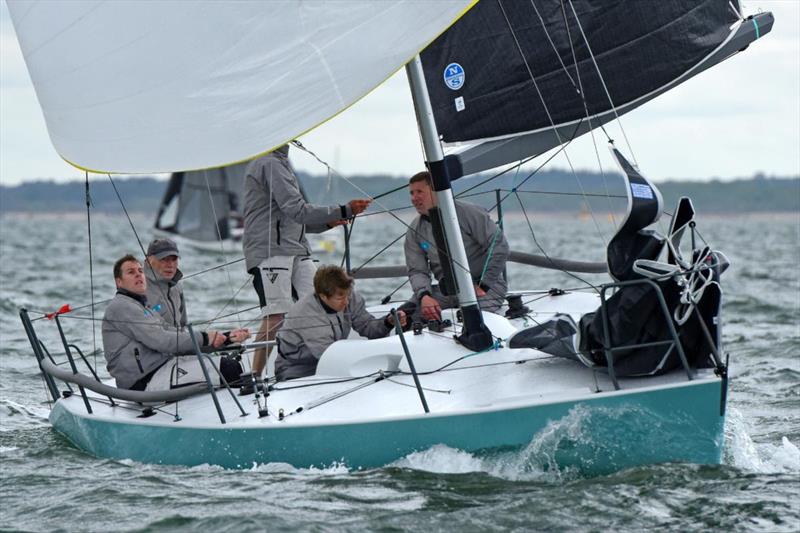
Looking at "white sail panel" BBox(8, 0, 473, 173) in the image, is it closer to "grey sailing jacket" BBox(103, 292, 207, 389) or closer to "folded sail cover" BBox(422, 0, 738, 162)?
"grey sailing jacket" BBox(103, 292, 207, 389)

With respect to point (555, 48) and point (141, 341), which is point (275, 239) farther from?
point (555, 48)

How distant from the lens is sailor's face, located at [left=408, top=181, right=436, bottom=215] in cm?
768

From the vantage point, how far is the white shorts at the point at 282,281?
26.0 ft

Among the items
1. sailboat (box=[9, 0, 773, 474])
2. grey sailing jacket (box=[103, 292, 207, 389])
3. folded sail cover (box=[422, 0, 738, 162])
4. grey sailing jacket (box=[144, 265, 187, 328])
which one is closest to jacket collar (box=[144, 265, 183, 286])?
grey sailing jacket (box=[144, 265, 187, 328])

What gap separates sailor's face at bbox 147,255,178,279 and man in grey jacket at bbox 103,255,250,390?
13cm

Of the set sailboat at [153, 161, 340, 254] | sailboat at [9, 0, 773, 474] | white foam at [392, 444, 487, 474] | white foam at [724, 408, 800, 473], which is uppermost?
sailboat at [153, 161, 340, 254]

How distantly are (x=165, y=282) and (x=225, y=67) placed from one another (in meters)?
1.91

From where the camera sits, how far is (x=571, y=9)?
869 cm

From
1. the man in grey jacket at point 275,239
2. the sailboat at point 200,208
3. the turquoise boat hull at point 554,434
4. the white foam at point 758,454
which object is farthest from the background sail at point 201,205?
the turquoise boat hull at point 554,434

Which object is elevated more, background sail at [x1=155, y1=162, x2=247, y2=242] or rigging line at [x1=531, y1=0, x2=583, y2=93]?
background sail at [x1=155, y1=162, x2=247, y2=242]

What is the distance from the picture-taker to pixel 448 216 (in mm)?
6879

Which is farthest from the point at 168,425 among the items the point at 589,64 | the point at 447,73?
the point at 589,64

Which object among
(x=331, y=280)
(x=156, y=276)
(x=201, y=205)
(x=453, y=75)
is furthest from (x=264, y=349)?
(x=201, y=205)

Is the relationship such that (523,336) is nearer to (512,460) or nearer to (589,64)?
(512,460)
